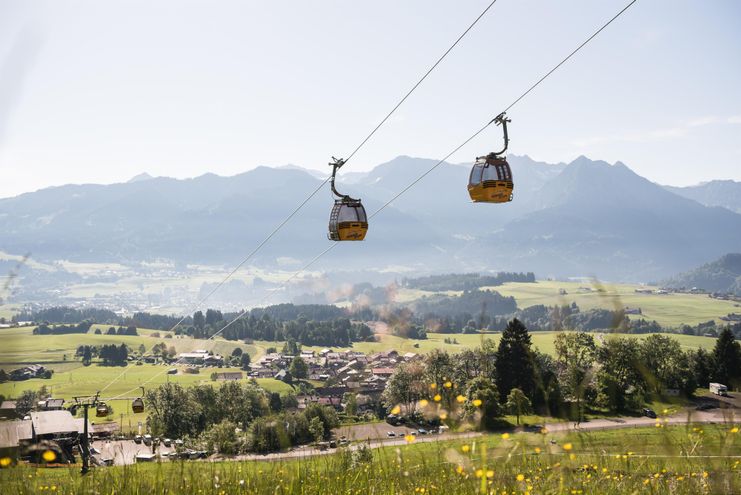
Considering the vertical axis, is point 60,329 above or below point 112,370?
above

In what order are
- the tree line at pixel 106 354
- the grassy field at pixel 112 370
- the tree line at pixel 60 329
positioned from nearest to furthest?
the grassy field at pixel 112 370, the tree line at pixel 106 354, the tree line at pixel 60 329

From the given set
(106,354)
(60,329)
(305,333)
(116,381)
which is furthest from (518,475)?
(60,329)

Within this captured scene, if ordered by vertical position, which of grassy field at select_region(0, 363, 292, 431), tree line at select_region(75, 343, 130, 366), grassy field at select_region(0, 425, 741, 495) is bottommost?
grassy field at select_region(0, 363, 292, 431)

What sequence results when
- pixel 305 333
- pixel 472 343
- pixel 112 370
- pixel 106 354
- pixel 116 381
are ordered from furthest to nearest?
pixel 305 333, pixel 472 343, pixel 106 354, pixel 112 370, pixel 116 381

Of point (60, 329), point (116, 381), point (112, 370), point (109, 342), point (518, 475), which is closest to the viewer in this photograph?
point (518, 475)

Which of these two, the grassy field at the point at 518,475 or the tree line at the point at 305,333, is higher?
the grassy field at the point at 518,475

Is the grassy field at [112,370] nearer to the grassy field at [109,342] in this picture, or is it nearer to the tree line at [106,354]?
the grassy field at [109,342]

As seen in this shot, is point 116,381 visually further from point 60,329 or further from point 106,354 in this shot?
point 60,329

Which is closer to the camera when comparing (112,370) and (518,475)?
(518,475)

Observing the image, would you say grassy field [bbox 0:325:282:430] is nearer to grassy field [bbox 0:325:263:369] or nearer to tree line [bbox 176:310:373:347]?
grassy field [bbox 0:325:263:369]

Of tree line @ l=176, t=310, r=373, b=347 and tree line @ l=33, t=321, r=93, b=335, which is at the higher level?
tree line @ l=33, t=321, r=93, b=335

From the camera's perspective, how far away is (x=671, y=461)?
363cm

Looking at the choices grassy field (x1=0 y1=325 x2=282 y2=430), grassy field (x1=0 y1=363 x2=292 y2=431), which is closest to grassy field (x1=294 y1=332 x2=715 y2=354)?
grassy field (x1=0 y1=325 x2=282 y2=430)

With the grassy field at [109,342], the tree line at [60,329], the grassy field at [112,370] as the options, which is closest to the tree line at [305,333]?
the grassy field at [109,342]
